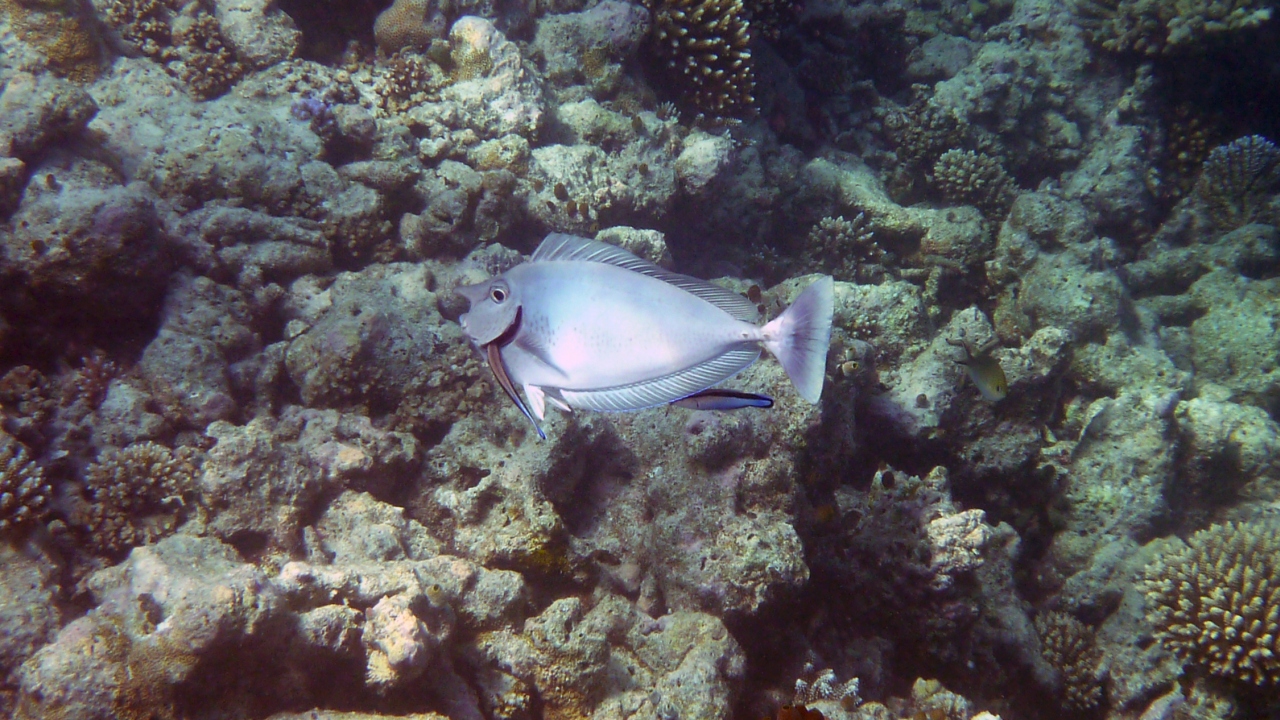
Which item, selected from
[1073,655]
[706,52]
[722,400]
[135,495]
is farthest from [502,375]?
[706,52]

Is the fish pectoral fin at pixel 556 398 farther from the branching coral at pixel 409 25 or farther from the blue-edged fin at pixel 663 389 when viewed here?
the branching coral at pixel 409 25

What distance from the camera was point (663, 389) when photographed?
5.93ft

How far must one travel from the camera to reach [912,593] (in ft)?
14.2

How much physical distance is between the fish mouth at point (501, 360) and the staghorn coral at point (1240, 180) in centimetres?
1074

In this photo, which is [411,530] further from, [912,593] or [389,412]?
[912,593]

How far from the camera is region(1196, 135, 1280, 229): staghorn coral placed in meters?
7.91

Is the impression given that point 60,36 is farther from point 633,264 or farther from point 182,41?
point 633,264

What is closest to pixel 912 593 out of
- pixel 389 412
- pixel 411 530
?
pixel 411 530

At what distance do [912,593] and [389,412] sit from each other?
4.14 metres

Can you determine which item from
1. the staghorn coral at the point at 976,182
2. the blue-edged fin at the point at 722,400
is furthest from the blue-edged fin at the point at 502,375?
the staghorn coral at the point at 976,182

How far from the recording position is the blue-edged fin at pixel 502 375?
1696mm

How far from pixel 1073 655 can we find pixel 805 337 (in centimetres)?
516

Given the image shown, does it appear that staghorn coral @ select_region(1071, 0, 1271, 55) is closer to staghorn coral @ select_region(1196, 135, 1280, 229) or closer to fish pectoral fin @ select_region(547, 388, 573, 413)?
staghorn coral @ select_region(1196, 135, 1280, 229)

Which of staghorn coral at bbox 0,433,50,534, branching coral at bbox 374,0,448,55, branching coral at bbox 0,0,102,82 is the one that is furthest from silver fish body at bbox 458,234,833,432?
branching coral at bbox 0,0,102,82
